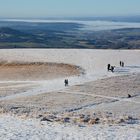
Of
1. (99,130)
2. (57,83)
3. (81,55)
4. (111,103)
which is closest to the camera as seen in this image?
(99,130)

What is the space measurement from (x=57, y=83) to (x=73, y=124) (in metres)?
23.8

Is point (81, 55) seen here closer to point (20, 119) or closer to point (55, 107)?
point (55, 107)

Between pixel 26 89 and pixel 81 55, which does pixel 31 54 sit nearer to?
pixel 81 55

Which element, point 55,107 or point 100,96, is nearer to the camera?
point 55,107

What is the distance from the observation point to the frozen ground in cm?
2277

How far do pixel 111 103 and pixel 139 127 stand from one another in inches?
527

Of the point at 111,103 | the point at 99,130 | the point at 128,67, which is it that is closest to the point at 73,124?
the point at 99,130

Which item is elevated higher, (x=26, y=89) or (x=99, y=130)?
(x=99, y=130)

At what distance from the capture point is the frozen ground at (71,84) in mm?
22766

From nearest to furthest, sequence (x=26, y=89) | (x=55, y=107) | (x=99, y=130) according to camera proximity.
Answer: (x=99, y=130) → (x=55, y=107) → (x=26, y=89)

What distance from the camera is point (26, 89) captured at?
4609cm

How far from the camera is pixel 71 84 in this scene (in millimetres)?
47719

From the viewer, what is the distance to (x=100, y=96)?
41.1 m

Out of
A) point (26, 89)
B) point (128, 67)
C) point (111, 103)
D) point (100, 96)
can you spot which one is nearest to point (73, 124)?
point (111, 103)
